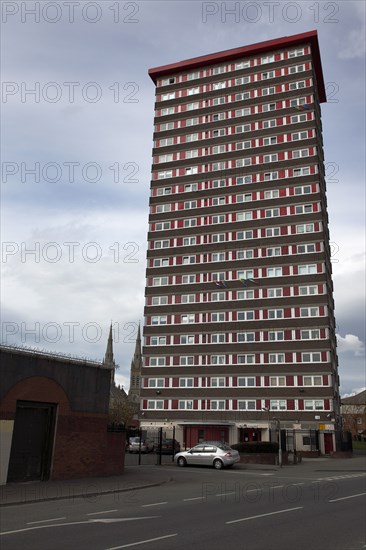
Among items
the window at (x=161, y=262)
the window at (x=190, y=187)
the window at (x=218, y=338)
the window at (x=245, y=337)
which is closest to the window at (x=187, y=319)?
the window at (x=218, y=338)

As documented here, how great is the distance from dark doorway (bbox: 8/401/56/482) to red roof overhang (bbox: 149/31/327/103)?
68.2m

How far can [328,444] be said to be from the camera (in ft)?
189

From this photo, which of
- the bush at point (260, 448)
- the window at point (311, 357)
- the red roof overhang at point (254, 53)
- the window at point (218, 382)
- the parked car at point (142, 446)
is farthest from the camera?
the red roof overhang at point (254, 53)

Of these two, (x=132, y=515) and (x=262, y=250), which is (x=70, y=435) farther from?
(x=262, y=250)

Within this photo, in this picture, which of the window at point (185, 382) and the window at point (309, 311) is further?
the window at point (185, 382)

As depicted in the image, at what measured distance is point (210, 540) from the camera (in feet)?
34.6

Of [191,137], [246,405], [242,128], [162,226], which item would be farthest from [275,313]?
[191,137]

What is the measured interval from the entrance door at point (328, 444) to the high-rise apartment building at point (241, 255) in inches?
4.5

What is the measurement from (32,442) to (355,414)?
87826mm

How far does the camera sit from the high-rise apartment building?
2456 inches

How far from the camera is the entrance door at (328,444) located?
188ft

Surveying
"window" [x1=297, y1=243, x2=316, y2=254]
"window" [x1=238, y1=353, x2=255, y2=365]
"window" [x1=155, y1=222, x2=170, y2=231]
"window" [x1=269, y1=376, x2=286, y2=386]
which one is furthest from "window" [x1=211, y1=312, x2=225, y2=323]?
"window" [x1=155, y1=222, x2=170, y2=231]

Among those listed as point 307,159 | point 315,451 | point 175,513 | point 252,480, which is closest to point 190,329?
point 315,451

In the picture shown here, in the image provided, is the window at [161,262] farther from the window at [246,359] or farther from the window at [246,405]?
the window at [246,405]
